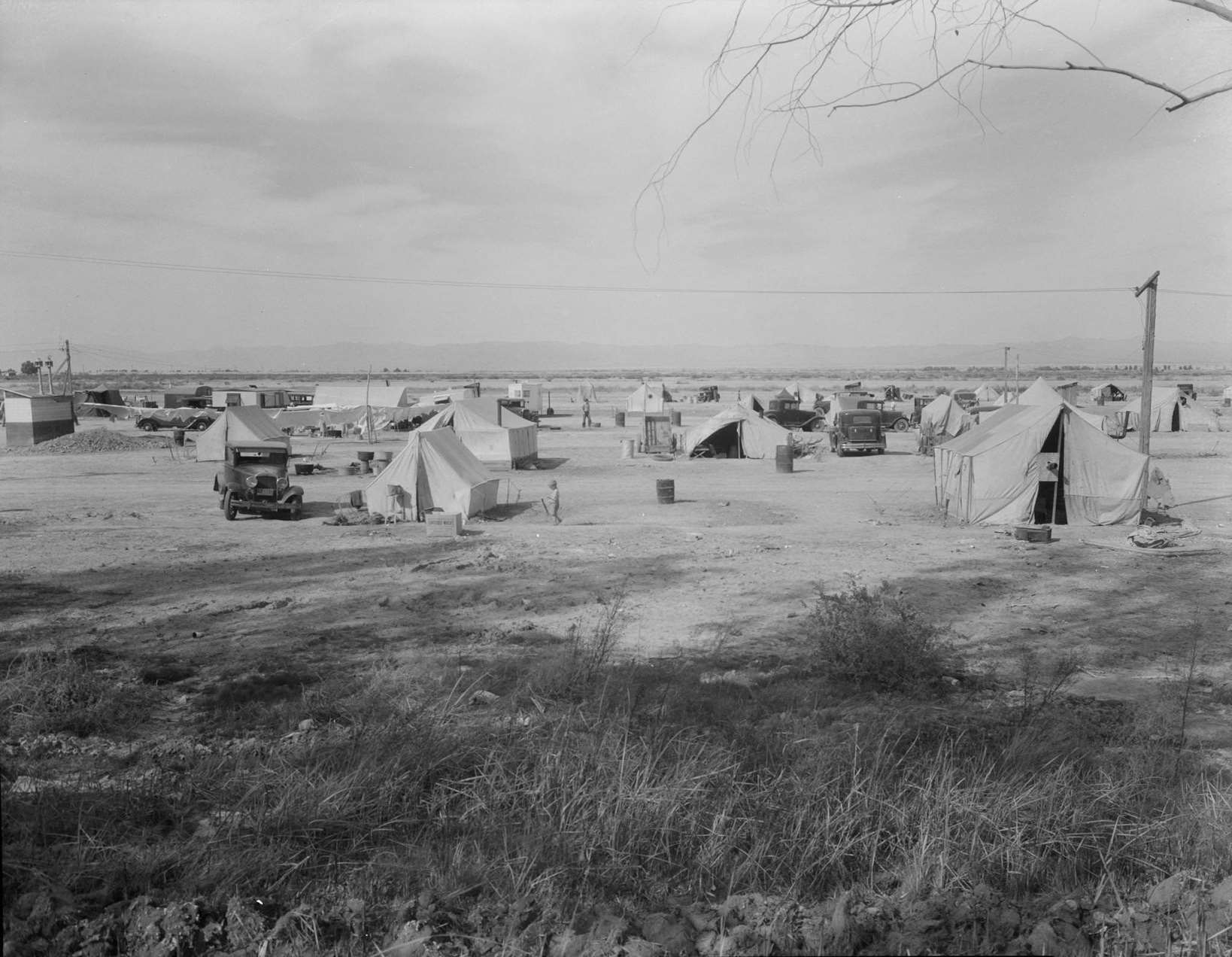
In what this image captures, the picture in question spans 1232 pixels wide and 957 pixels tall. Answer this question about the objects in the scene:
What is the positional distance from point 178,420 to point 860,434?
3181 cm

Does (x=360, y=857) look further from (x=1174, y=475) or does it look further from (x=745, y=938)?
(x=1174, y=475)

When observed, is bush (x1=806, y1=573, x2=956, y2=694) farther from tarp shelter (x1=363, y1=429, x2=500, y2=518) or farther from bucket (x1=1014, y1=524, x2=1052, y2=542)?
tarp shelter (x1=363, y1=429, x2=500, y2=518)

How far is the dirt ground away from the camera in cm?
955

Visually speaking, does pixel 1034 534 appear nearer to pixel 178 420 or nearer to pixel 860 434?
pixel 860 434

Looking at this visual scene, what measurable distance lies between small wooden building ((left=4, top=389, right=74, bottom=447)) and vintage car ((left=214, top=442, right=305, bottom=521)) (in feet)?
68.8

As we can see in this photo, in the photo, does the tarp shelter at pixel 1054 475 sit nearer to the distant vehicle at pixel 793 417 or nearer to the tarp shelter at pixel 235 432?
the tarp shelter at pixel 235 432

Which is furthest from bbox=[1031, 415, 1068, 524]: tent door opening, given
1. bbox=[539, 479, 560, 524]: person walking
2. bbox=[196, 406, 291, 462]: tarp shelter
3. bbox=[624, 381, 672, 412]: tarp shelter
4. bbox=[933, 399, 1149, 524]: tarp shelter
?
bbox=[624, 381, 672, 412]: tarp shelter

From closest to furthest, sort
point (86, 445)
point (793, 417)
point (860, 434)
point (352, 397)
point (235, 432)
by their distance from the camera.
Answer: point (235, 432)
point (860, 434)
point (86, 445)
point (793, 417)
point (352, 397)

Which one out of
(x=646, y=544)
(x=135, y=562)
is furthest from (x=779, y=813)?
(x=135, y=562)

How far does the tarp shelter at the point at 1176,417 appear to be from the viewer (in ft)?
137

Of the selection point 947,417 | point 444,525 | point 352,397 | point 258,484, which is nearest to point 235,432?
point 258,484

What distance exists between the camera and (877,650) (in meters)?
8.13

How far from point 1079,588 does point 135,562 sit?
13.4 meters

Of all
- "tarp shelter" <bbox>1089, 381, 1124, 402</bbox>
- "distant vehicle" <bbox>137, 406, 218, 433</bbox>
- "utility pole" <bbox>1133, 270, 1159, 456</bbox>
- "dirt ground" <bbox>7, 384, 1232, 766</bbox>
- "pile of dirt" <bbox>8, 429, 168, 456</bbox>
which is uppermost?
"utility pole" <bbox>1133, 270, 1159, 456</bbox>
